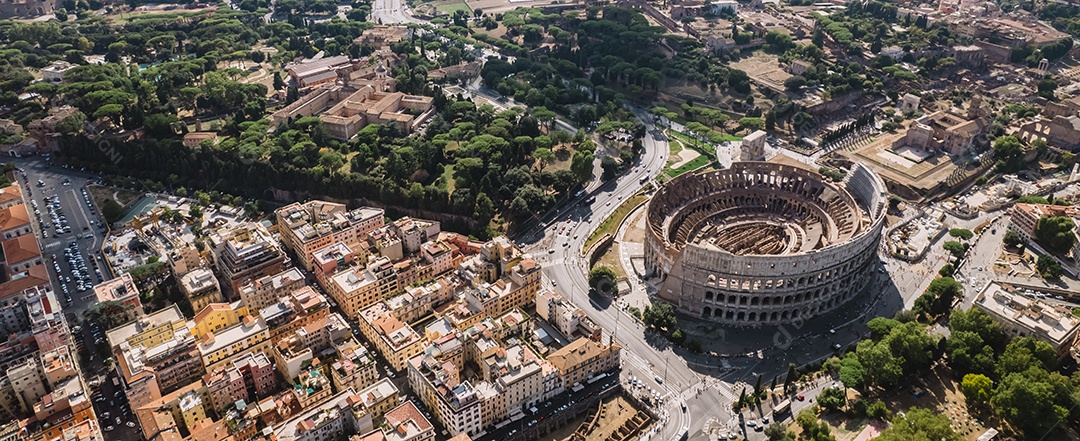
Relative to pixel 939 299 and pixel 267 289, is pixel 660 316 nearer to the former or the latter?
pixel 939 299

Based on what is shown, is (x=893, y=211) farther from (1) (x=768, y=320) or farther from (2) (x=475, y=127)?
(2) (x=475, y=127)

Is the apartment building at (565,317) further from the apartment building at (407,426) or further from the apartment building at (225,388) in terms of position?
the apartment building at (225,388)

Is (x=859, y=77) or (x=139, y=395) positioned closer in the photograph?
(x=139, y=395)

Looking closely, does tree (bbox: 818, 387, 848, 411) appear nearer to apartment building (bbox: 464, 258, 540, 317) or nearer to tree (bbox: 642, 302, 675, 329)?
tree (bbox: 642, 302, 675, 329)

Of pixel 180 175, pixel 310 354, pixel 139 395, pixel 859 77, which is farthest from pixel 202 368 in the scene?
pixel 859 77

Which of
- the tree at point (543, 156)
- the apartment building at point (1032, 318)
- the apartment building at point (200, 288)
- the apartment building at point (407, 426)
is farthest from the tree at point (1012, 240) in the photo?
the apartment building at point (200, 288)

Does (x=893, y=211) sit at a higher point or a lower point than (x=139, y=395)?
lower

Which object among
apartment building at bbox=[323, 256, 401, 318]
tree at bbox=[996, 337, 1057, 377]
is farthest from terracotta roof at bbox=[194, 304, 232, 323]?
tree at bbox=[996, 337, 1057, 377]
